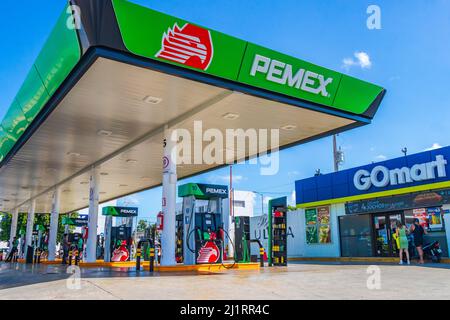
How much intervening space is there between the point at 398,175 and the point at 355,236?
3933 mm

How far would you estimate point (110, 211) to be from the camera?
811 inches

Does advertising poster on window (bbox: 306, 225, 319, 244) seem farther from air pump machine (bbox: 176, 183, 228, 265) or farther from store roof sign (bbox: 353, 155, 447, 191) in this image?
air pump machine (bbox: 176, 183, 228, 265)

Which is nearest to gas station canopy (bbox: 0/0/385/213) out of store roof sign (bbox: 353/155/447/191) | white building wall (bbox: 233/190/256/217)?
store roof sign (bbox: 353/155/447/191)

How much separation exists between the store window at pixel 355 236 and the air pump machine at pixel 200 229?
8.61 meters

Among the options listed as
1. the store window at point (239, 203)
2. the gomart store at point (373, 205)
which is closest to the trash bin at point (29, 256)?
the gomart store at point (373, 205)

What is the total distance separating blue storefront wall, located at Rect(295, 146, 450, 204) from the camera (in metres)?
16.4

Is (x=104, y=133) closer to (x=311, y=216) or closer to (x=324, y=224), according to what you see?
(x=324, y=224)

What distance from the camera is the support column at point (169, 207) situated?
472 inches

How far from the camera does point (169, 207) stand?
1209cm

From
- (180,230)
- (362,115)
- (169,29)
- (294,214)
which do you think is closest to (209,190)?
(180,230)

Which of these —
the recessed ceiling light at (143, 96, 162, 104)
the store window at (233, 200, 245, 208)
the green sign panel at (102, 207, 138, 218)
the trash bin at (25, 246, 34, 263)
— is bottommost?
the trash bin at (25, 246, 34, 263)

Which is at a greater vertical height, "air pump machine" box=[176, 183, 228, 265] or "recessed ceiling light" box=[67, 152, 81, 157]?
"recessed ceiling light" box=[67, 152, 81, 157]

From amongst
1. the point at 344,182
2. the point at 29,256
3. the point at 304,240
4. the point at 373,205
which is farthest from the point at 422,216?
the point at 29,256
